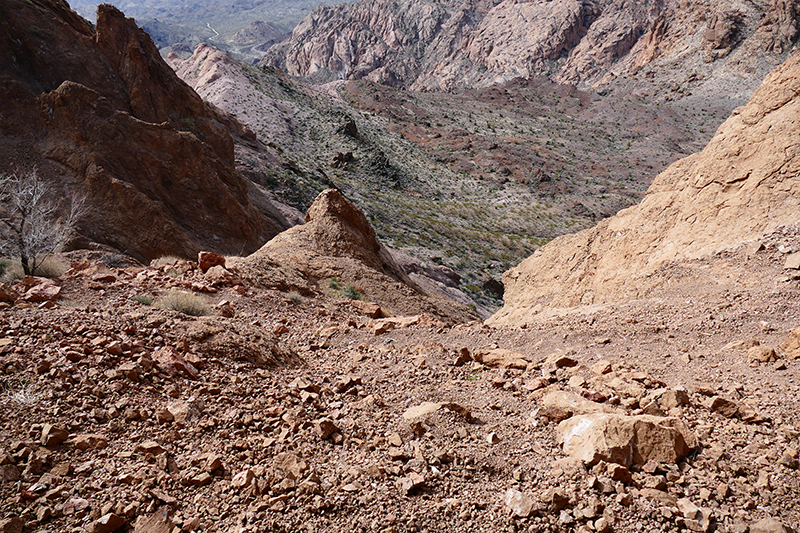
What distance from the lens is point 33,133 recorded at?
40.1 feet

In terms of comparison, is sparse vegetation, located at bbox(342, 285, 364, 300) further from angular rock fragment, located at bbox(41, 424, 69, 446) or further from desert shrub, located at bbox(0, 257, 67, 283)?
angular rock fragment, located at bbox(41, 424, 69, 446)

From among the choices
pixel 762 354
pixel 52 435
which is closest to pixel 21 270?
pixel 52 435

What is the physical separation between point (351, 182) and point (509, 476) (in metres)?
42.3

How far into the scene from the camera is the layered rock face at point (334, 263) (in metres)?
9.02

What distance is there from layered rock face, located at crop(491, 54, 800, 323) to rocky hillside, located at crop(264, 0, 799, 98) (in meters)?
79.9

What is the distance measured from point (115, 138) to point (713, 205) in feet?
49.5

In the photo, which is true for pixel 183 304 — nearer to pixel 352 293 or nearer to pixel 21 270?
pixel 21 270

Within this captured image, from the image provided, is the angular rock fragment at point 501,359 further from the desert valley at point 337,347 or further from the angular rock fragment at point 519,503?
the angular rock fragment at point 519,503

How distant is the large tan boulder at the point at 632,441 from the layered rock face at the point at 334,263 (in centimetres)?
635

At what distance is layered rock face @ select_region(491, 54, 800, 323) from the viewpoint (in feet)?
24.2

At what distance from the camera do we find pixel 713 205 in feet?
27.3

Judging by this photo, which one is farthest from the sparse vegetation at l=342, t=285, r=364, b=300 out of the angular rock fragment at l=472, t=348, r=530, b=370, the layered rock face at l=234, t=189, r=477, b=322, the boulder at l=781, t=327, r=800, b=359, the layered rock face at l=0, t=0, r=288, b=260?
the boulder at l=781, t=327, r=800, b=359

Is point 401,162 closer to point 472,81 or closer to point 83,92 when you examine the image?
point 83,92

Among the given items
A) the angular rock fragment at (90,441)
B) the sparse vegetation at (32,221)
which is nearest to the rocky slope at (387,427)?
the angular rock fragment at (90,441)
